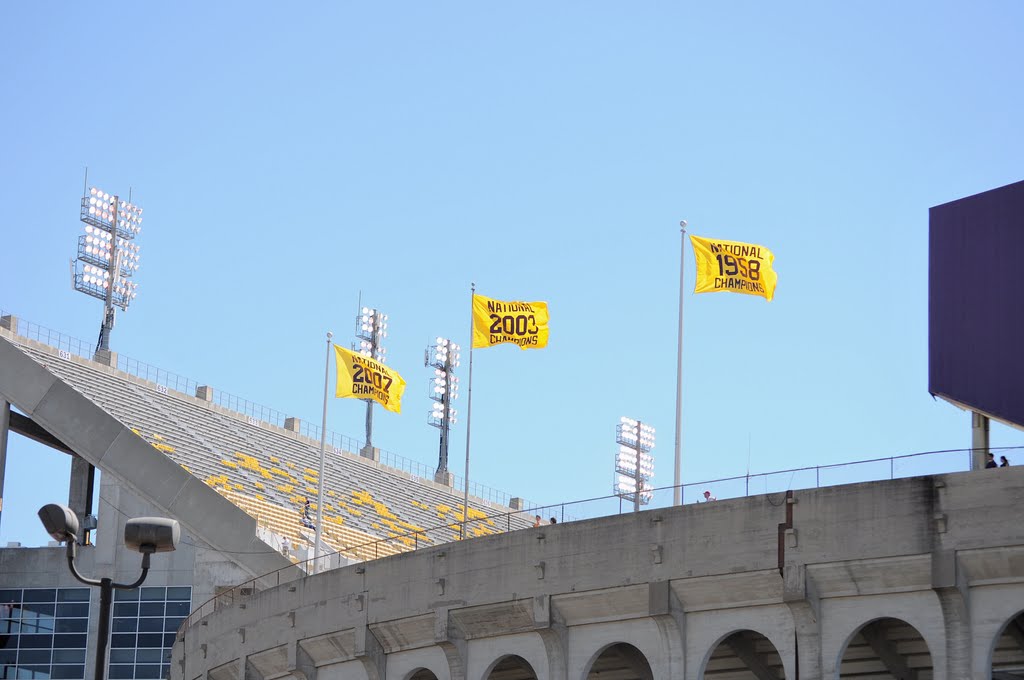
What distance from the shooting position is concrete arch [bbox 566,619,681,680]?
41.6 meters

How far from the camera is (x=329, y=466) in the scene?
87188mm

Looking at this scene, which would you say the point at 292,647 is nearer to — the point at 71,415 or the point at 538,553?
the point at 538,553

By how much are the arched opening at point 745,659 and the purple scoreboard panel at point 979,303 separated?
25.6 feet

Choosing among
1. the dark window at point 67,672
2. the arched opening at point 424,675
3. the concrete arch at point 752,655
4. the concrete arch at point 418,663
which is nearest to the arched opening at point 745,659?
the concrete arch at point 752,655

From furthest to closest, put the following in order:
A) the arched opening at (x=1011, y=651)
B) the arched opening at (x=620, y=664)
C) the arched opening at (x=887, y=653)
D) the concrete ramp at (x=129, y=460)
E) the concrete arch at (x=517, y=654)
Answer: the concrete ramp at (x=129, y=460) < the arched opening at (x=620, y=664) < the concrete arch at (x=517, y=654) < the arched opening at (x=887, y=653) < the arched opening at (x=1011, y=651)

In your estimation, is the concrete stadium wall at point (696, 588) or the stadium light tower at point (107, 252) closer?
the concrete stadium wall at point (696, 588)

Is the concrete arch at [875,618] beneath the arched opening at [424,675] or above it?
above

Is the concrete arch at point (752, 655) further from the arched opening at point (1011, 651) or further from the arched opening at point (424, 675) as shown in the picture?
the arched opening at point (424, 675)

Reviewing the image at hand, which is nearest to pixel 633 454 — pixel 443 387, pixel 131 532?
pixel 443 387

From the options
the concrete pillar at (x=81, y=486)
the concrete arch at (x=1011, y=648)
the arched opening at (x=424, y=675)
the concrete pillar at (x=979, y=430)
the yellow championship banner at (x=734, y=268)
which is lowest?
the arched opening at (x=424, y=675)

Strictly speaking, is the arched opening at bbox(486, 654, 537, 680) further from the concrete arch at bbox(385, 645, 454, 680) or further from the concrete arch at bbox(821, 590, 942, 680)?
the concrete arch at bbox(821, 590, 942, 680)

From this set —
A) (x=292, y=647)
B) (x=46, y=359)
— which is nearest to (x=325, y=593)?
(x=292, y=647)

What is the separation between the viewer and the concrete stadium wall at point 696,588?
36938mm

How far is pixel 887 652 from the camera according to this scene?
4106cm
